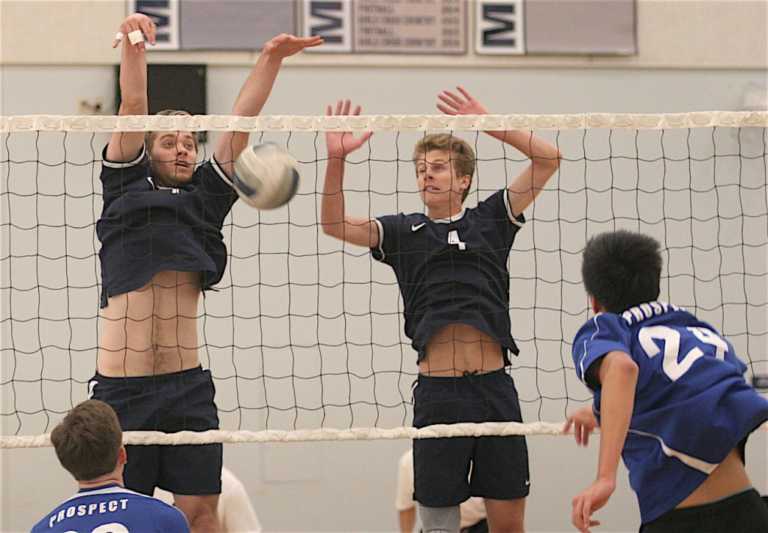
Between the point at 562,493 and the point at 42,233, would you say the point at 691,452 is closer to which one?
the point at 562,493

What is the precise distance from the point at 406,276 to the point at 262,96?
961 mm

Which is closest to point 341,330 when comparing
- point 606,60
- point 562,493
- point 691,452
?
point 562,493

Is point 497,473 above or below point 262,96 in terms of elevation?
below

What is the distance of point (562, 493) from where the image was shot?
762 centimetres

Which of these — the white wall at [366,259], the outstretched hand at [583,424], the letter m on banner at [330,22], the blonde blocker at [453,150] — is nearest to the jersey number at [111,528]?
the outstretched hand at [583,424]

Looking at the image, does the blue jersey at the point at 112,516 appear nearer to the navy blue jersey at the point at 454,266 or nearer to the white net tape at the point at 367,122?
the navy blue jersey at the point at 454,266

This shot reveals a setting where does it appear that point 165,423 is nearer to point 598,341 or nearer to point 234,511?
point 234,511

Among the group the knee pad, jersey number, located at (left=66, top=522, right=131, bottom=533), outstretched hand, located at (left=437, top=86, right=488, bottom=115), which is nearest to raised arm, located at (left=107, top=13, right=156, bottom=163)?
outstretched hand, located at (left=437, top=86, right=488, bottom=115)

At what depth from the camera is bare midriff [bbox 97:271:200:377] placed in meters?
4.39

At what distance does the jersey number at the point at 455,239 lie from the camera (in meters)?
4.58

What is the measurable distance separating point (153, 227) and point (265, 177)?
513 millimetres

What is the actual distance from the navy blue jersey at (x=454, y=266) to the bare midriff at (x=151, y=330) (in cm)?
86

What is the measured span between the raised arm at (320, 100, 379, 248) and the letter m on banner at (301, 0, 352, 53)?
9.60 feet

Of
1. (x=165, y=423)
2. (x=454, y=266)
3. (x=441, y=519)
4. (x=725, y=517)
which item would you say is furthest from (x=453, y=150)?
(x=725, y=517)
